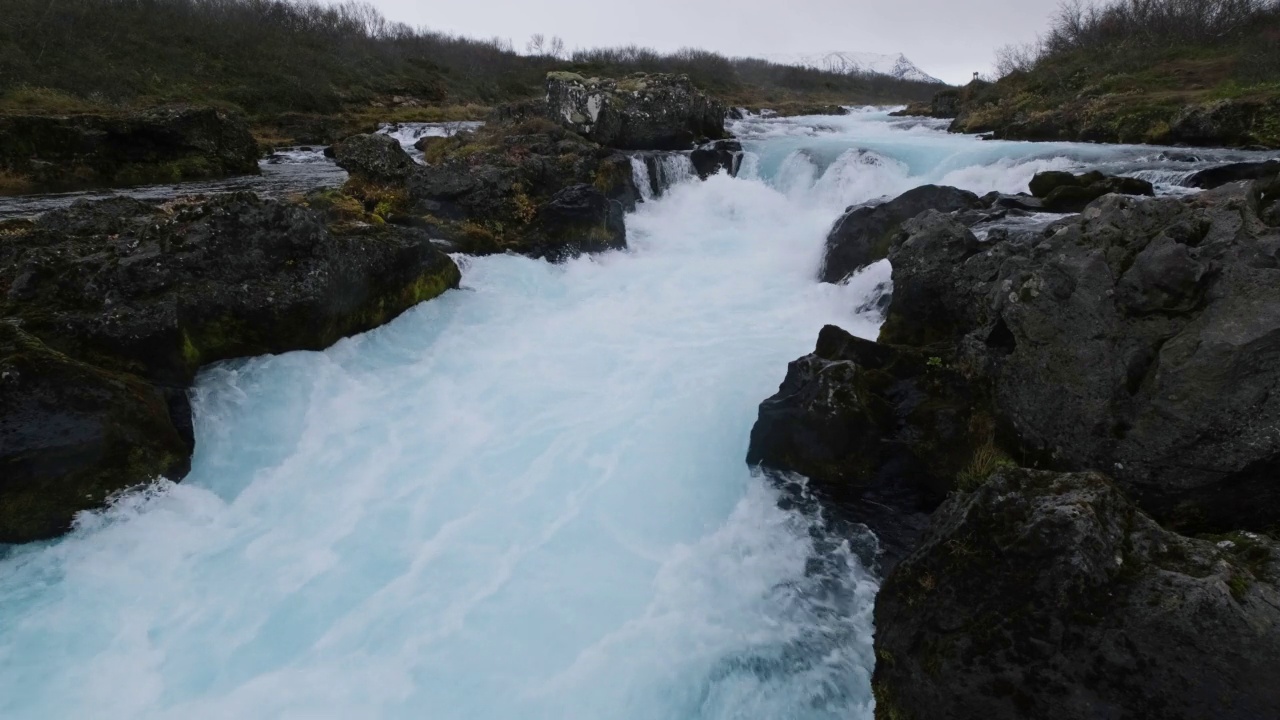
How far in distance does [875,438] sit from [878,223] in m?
9.05

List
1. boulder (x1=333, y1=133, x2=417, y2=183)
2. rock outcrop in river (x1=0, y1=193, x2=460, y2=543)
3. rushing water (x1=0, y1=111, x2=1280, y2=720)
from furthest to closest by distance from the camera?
boulder (x1=333, y1=133, x2=417, y2=183)
rock outcrop in river (x1=0, y1=193, x2=460, y2=543)
rushing water (x1=0, y1=111, x2=1280, y2=720)

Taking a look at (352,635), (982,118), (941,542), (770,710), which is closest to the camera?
(941,542)

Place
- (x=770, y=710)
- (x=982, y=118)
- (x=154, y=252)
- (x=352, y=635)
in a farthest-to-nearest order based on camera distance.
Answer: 1. (x=982, y=118)
2. (x=154, y=252)
3. (x=352, y=635)
4. (x=770, y=710)

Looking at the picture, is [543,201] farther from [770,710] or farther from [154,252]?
[770,710]

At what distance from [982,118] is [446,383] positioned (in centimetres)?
3510

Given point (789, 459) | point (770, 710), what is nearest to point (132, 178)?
point (789, 459)

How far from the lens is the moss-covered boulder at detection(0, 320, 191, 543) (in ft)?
20.9

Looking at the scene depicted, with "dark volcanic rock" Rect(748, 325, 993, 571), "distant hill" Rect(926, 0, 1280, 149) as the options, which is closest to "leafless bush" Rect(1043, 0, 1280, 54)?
"distant hill" Rect(926, 0, 1280, 149)

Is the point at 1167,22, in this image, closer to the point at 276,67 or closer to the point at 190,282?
the point at 190,282

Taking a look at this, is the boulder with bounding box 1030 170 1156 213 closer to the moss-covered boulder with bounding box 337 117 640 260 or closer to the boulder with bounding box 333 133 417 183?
the moss-covered boulder with bounding box 337 117 640 260

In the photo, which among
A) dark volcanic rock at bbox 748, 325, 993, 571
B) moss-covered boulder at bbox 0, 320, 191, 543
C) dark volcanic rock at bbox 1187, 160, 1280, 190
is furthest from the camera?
dark volcanic rock at bbox 1187, 160, 1280, 190

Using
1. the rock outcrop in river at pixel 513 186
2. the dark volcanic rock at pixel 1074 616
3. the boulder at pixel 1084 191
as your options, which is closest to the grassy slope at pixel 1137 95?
the boulder at pixel 1084 191

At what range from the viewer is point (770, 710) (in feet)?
17.0

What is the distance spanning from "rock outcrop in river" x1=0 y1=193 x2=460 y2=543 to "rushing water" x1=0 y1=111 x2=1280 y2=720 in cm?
42
